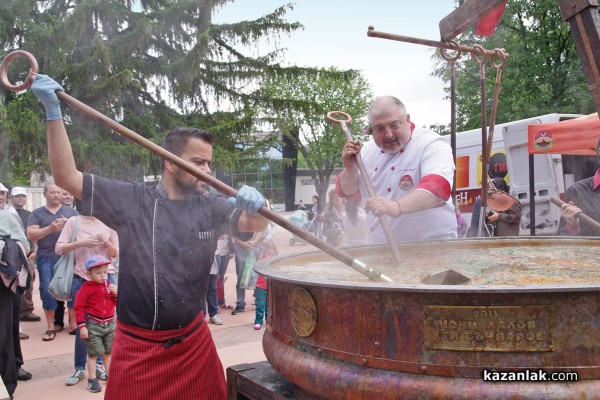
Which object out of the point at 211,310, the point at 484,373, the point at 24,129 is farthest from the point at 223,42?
the point at 484,373

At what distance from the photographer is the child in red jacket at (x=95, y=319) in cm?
416

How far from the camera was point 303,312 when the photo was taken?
1.78 m

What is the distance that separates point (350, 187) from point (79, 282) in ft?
10.2

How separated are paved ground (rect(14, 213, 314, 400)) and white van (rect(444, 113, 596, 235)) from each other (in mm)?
4391

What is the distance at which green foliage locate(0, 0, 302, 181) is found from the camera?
1245cm

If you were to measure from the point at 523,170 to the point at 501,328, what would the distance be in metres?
7.45

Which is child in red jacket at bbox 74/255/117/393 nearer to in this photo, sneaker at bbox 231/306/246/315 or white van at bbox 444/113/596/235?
sneaker at bbox 231/306/246/315

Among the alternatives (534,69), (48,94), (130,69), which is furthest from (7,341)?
(534,69)

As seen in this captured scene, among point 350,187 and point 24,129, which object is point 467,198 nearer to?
point 350,187

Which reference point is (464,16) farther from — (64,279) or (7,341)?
(64,279)

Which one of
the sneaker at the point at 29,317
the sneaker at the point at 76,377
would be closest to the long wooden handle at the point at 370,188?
the sneaker at the point at 76,377

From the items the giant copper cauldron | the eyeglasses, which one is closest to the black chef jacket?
the giant copper cauldron

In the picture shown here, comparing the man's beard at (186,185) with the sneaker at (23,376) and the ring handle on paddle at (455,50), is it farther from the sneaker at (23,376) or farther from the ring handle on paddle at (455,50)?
the sneaker at (23,376)

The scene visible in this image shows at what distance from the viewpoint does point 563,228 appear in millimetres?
4531
